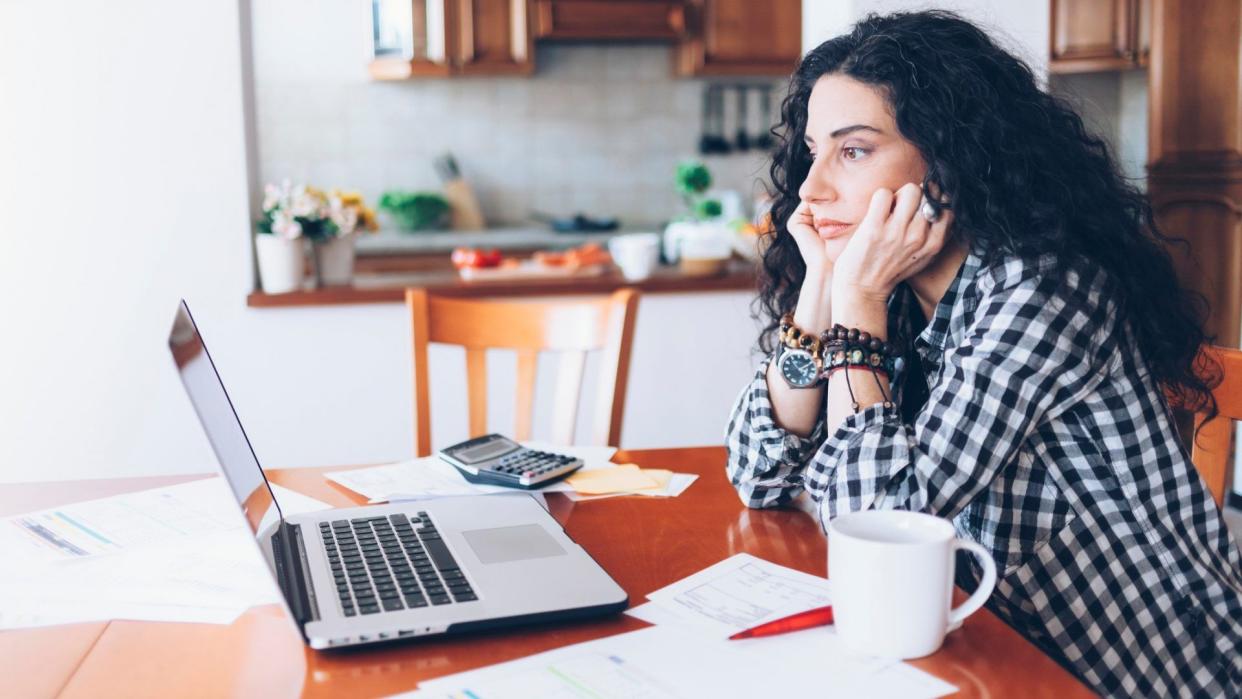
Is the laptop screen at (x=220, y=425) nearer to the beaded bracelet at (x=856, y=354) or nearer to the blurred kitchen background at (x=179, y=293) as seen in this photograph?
the beaded bracelet at (x=856, y=354)

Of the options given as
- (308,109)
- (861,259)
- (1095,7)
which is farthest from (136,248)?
(1095,7)

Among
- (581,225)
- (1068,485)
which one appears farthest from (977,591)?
(581,225)

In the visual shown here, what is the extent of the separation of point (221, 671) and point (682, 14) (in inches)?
174

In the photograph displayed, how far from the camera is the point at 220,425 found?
0.99 m

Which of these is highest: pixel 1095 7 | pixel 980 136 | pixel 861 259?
pixel 1095 7

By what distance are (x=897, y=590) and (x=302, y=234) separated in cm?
219

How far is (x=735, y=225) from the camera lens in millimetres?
3344

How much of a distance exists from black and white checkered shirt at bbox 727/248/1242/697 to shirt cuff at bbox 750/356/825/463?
5.1 inches

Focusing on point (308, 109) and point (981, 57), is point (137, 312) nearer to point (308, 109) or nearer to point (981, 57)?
point (981, 57)

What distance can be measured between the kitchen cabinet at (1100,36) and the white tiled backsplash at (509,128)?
4.69 ft

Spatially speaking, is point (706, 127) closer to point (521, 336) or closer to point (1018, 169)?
point (521, 336)

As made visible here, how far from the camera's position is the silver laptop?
920mm

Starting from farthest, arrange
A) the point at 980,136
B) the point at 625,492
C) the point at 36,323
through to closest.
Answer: the point at 36,323 → the point at 625,492 → the point at 980,136

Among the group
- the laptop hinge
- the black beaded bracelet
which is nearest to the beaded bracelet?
the black beaded bracelet
